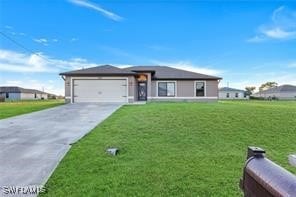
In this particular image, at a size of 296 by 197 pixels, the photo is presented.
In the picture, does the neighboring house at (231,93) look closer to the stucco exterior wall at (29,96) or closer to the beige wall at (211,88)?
the beige wall at (211,88)

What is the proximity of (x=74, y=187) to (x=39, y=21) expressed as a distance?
19.6m

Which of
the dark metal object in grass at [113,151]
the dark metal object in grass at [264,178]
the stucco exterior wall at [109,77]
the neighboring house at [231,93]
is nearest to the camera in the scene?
the dark metal object in grass at [264,178]

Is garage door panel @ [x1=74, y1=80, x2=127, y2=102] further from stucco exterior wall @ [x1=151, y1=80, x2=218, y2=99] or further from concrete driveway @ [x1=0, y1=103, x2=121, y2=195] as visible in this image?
concrete driveway @ [x1=0, y1=103, x2=121, y2=195]

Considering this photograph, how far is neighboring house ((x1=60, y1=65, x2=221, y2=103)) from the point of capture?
25.9 meters

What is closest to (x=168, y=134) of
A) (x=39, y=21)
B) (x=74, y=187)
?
(x=74, y=187)

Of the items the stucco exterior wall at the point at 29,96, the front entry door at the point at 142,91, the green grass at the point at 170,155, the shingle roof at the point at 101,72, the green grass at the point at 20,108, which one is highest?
the shingle roof at the point at 101,72

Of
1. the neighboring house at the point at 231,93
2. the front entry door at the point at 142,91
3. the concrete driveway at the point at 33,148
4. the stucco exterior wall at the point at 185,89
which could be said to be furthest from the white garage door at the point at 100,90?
the neighboring house at the point at 231,93

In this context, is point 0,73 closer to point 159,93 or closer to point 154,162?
point 159,93

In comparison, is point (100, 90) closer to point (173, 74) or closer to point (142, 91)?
point (142, 91)

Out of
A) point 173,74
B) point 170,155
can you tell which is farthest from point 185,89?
point 170,155

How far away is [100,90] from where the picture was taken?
26.0 m

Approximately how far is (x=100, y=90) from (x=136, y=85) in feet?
12.9

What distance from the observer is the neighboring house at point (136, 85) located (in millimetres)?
25859

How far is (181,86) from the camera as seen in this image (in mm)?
29375
